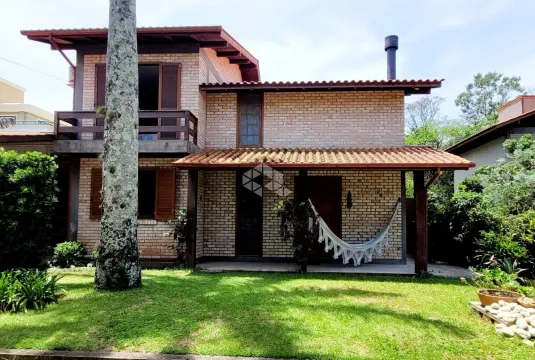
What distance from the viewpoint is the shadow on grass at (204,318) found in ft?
12.9

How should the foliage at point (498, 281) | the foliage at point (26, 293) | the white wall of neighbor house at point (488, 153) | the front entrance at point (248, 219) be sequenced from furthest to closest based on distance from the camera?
the white wall of neighbor house at point (488, 153) → the front entrance at point (248, 219) → the foliage at point (498, 281) → the foliage at point (26, 293)

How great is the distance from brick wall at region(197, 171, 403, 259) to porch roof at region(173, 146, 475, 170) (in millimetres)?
761

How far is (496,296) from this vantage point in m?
5.18

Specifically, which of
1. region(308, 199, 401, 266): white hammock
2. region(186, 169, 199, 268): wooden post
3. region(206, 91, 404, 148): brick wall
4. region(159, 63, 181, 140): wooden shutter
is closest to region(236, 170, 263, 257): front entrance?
region(206, 91, 404, 148): brick wall

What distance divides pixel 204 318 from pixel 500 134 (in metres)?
12.8

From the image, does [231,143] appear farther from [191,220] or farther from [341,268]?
[341,268]

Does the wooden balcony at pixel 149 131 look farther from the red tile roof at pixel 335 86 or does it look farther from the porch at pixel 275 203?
the red tile roof at pixel 335 86

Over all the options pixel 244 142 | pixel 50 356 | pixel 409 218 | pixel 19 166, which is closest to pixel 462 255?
pixel 409 218

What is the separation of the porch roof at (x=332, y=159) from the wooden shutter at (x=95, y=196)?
287 cm

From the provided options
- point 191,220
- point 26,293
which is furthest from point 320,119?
point 26,293

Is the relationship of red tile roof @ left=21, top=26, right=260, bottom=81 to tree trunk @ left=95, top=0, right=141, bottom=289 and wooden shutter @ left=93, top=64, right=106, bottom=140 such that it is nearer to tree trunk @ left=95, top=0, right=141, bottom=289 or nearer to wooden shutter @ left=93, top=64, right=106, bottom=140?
wooden shutter @ left=93, top=64, right=106, bottom=140

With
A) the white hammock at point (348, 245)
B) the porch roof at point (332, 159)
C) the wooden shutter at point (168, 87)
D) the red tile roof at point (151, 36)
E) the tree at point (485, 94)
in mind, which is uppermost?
the tree at point (485, 94)

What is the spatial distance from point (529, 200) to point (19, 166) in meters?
11.1

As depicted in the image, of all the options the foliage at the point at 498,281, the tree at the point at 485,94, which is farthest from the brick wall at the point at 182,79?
the tree at the point at 485,94
